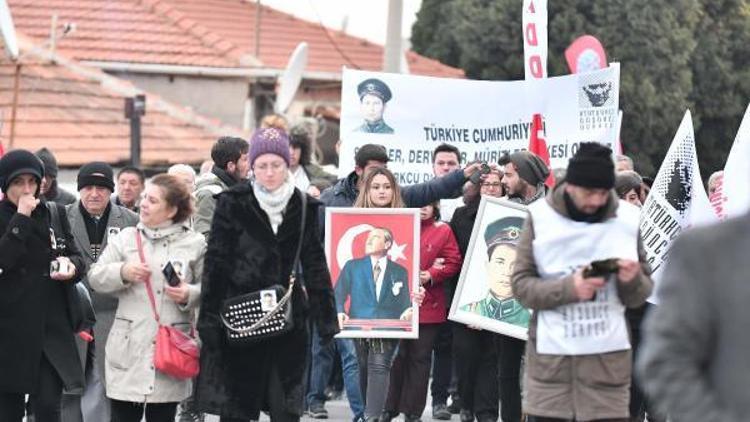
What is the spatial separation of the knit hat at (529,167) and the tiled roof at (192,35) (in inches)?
890

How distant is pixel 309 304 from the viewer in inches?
339

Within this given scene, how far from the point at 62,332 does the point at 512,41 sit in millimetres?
25956

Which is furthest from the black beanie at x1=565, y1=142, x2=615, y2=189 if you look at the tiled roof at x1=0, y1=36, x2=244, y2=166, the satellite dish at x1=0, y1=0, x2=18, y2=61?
the tiled roof at x1=0, y1=36, x2=244, y2=166

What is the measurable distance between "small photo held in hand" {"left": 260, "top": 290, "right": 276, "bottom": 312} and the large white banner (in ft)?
16.5

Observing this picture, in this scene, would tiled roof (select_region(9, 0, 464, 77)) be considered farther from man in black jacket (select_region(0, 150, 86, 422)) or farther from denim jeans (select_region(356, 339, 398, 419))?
man in black jacket (select_region(0, 150, 86, 422))

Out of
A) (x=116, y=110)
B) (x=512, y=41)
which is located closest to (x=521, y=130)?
(x=116, y=110)

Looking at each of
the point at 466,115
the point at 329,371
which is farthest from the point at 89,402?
the point at 466,115

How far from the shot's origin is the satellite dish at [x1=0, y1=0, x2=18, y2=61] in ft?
70.4

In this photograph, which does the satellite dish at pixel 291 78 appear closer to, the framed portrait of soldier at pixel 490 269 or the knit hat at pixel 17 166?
the framed portrait of soldier at pixel 490 269

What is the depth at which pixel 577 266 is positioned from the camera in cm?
733

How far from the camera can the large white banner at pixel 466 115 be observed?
42.8 ft

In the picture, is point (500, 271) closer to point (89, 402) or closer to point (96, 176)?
point (96, 176)

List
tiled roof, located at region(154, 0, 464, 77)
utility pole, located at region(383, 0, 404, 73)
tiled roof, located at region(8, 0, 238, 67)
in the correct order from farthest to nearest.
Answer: tiled roof, located at region(154, 0, 464, 77), tiled roof, located at region(8, 0, 238, 67), utility pole, located at region(383, 0, 404, 73)

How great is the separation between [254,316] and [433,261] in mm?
3343
